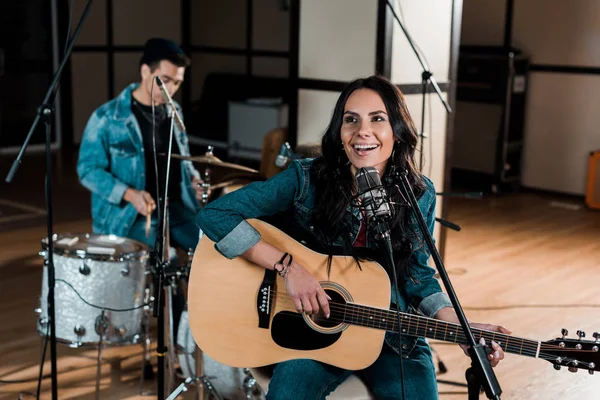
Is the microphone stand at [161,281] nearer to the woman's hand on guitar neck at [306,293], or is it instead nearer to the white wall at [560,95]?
the woman's hand on guitar neck at [306,293]

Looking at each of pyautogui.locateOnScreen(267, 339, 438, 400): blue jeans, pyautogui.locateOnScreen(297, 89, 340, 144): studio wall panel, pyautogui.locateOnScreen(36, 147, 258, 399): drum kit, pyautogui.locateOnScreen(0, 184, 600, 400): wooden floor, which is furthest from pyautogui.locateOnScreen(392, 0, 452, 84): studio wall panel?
pyautogui.locateOnScreen(267, 339, 438, 400): blue jeans

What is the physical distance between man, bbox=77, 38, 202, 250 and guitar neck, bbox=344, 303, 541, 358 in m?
1.43

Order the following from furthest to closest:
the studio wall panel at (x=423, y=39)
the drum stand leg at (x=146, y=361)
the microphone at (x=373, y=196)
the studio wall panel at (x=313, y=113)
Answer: the studio wall panel at (x=313, y=113) < the studio wall panel at (x=423, y=39) < the drum stand leg at (x=146, y=361) < the microphone at (x=373, y=196)

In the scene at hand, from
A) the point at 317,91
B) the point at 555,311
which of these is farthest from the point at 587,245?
the point at 317,91

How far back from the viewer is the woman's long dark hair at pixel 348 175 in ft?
7.68

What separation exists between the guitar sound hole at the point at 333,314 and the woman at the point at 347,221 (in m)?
0.04

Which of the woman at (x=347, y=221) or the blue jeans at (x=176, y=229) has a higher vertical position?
the woman at (x=347, y=221)

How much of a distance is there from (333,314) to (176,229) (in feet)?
5.25

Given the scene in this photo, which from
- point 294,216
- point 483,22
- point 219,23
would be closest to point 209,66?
point 219,23

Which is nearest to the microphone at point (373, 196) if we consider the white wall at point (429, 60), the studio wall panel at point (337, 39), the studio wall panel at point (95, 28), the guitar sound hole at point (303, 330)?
the guitar sound hole at point (303, 330)

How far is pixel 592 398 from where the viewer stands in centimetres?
340

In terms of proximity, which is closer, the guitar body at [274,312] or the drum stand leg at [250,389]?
the guitar body at [274,312]

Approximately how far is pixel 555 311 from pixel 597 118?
3.25 metres

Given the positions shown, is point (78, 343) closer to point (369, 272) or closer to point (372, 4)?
point (369, 272)
